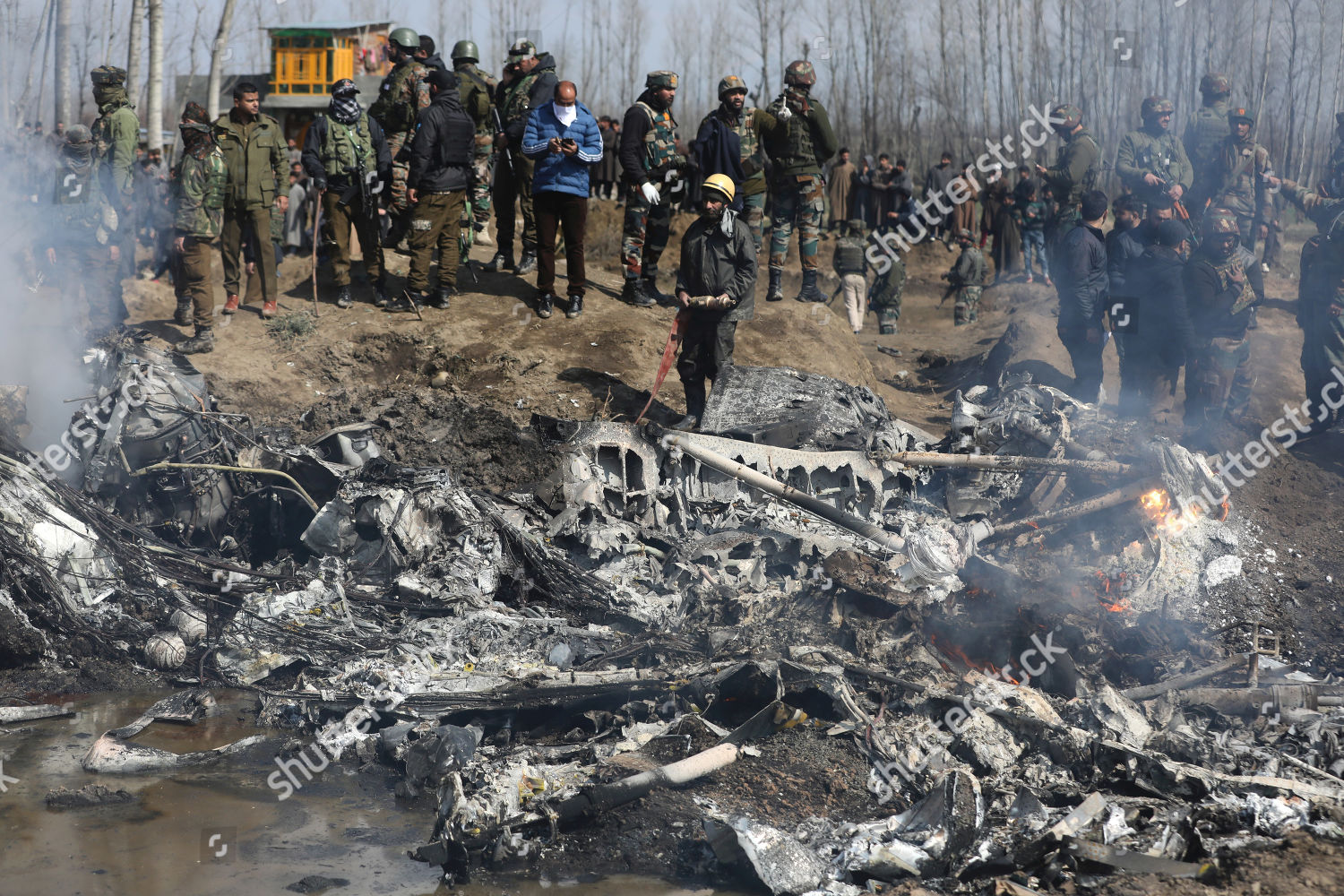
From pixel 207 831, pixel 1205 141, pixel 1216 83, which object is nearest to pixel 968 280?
pixel 1205 141

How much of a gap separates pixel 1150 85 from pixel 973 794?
25195mm

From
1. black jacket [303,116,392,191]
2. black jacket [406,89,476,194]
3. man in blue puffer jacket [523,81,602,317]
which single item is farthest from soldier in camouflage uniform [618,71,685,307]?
black jacket [303,116,392,191]

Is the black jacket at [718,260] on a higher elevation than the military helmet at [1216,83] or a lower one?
lower

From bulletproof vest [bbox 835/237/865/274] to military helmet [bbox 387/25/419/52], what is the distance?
17.9ft

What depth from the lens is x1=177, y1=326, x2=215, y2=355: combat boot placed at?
8836 mm

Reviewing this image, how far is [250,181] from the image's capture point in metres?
8.93

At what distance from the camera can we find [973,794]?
13.8 ft

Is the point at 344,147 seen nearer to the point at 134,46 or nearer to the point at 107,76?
the point at 107,76

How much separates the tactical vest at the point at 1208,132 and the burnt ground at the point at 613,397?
7.07 feet

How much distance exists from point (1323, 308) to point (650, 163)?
5.83 metres

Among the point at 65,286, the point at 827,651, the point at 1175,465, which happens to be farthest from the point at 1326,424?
the point at 65,286

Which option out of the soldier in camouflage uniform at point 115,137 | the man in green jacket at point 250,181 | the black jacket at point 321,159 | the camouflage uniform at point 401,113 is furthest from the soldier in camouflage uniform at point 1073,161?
the soldier in camouflage uniform at point 115,137

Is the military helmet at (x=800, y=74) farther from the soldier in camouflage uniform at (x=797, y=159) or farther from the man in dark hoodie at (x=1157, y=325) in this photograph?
the man in dark hoodie at (x=1157, y=325)

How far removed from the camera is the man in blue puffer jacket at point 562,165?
8672 mm
